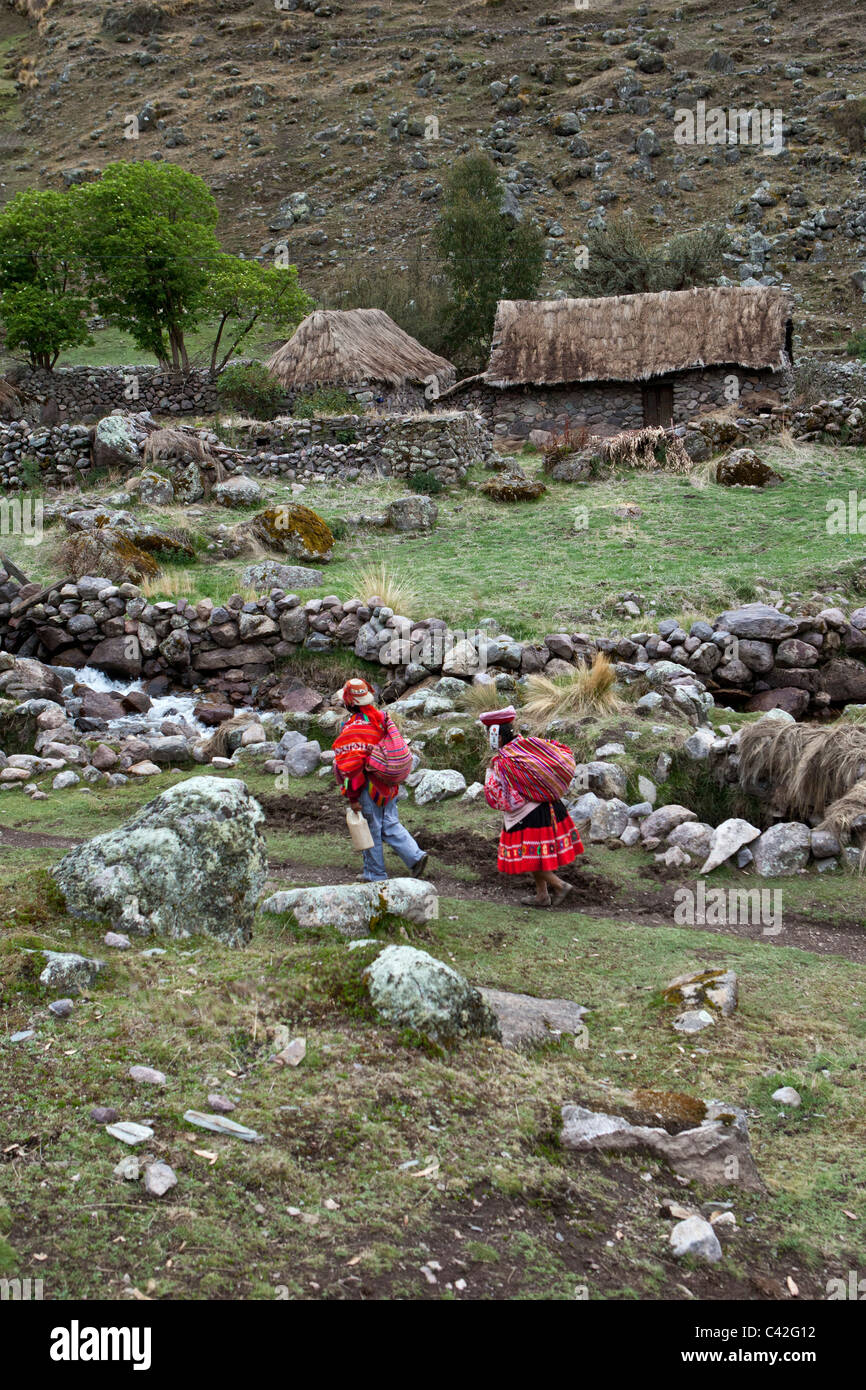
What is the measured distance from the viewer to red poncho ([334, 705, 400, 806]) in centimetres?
637

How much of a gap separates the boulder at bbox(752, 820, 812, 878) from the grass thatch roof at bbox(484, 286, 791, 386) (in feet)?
60.2

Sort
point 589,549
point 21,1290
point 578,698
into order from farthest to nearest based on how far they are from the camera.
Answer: point 589,549
point 578,698
point 21,1290

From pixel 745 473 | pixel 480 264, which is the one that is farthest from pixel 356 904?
pixel 480 264

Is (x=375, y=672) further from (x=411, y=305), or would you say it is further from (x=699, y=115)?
(x=699, y=115)

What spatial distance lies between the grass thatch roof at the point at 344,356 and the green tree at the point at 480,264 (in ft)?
20.7

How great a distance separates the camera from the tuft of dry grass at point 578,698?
Result: 930cm

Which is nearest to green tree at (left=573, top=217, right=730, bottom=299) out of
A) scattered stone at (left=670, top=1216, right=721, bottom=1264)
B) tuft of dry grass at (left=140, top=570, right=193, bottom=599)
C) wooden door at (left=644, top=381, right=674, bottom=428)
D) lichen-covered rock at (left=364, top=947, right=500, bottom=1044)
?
wooden door at (left=644, top=381, right=674, bottom=428)

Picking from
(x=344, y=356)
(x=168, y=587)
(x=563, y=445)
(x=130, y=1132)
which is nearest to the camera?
(x=130, y=1132)

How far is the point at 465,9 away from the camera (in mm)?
58594

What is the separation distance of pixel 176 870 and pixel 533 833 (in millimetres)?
2423

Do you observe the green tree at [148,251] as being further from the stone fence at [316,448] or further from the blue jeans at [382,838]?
the blue jeans at [382,838]

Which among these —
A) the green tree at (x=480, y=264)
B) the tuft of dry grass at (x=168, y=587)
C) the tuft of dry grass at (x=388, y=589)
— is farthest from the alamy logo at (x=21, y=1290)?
the green tree at (x=480, y=264)

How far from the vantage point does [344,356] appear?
23.0m

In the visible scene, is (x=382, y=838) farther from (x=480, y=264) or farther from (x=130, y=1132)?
(x=480, y=264)
